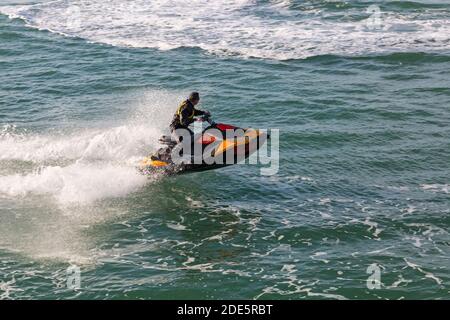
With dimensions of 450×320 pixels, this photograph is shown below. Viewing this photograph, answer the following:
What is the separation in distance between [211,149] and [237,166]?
13.5ft

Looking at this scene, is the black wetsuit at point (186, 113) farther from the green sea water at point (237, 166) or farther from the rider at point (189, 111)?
the green sea water at point (237, 166)

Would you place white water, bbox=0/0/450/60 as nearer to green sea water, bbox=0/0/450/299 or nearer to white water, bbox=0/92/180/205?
green sea water, bbox=0/0/450/299

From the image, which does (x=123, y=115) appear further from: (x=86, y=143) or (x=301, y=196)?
(x=301, y=196)

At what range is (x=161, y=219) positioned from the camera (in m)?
20.8

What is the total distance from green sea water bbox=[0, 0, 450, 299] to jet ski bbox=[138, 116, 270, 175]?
1306 mm

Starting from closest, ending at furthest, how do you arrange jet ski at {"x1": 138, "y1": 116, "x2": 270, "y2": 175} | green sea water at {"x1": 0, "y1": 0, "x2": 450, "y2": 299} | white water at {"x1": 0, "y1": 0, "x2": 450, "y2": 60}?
green sea water at {"x1": 0, "y1": 0, "x2": 450, "y2": 299} < jet ski at {"x1": 138, "y1": 116, "x2": 270, "y2": 175} < white water at {"x1": 0, "y1": 0, "x2": 450, "y2": 60}

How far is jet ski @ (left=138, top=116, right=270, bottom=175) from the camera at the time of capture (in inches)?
818

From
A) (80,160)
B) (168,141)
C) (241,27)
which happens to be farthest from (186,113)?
(241,27)

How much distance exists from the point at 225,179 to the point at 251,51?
16328 millimetres

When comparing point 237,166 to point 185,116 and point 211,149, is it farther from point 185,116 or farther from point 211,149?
point 185,116

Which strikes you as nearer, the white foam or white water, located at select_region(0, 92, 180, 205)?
the white foam

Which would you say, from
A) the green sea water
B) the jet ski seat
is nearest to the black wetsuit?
the jet ski seat

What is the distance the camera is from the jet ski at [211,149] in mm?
20781
